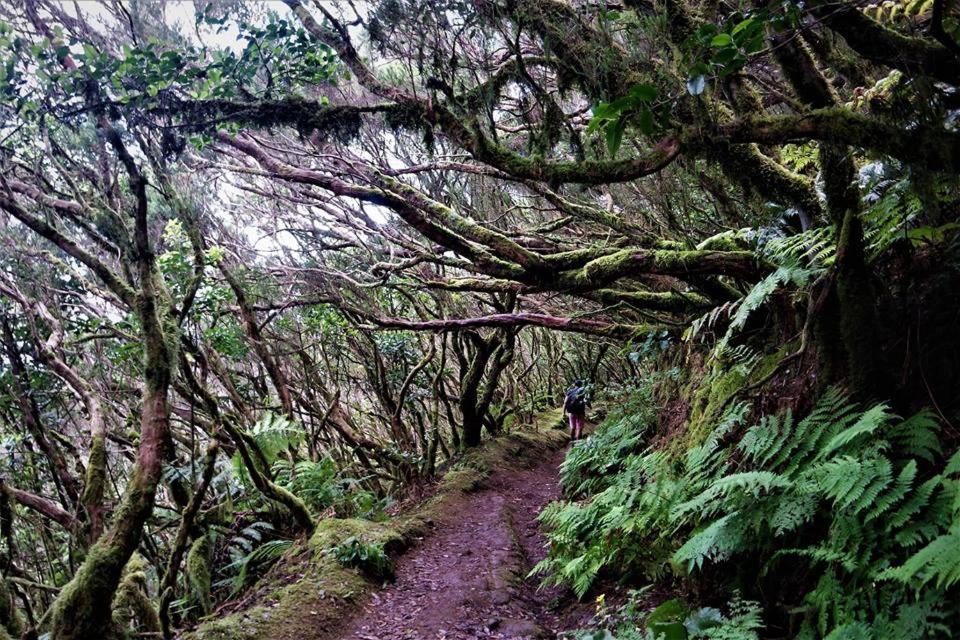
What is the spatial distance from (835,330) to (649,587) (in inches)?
90.8

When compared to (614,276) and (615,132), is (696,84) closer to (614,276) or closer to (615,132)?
(615,132)

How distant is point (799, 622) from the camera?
3.19 meters

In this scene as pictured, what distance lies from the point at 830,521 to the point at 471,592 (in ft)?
11.9

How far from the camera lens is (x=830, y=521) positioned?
3.30 m

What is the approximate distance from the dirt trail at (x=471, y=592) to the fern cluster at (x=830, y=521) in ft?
3.97

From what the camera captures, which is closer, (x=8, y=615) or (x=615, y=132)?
(x=615, y=132)

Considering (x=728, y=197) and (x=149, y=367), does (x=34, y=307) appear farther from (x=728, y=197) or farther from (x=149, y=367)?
(x=728, y=197)

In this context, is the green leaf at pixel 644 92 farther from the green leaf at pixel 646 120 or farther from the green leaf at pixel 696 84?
the green leaf at pixel 696 84

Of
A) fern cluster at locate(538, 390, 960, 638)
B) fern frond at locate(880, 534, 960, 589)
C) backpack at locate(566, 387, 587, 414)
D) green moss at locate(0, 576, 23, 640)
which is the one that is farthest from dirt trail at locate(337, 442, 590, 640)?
backpack at locate(566, 387, 587, 414)

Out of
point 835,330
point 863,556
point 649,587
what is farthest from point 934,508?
point 649,587

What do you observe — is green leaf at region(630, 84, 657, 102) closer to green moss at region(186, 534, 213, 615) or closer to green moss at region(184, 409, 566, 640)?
green moss at region(184, 409, 566, 640)

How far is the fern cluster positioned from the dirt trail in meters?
1.21

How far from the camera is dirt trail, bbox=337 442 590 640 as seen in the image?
5043 millimetres

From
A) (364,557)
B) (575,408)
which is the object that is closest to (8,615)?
(364,557)
